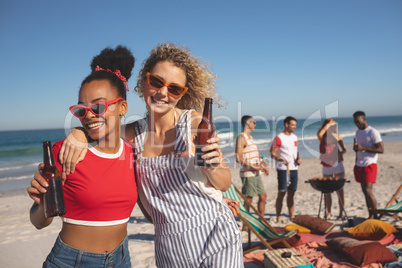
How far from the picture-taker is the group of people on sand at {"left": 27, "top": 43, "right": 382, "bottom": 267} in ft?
5.69

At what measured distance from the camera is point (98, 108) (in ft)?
5.98

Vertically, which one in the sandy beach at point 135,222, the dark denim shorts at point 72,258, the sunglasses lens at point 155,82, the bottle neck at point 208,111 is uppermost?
the sunglasses lens at point 155,82

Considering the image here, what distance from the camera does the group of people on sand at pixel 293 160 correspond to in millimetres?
6352

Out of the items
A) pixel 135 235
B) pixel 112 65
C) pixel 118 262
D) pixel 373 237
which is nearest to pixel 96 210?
pixel 118 262

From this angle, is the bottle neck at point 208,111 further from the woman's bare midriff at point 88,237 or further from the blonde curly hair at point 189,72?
the woman's bare midriff at point 88,237

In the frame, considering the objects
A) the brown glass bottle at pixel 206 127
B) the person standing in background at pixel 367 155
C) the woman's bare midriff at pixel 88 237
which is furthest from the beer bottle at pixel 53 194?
the person standing in background at pixel 367 155

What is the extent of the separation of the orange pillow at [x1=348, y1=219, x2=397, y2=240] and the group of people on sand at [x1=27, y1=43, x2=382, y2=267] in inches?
167

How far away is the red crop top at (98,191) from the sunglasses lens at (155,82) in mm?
501

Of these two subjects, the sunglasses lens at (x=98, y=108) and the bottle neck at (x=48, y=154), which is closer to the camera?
the bottle neck at (x=48, y=154)

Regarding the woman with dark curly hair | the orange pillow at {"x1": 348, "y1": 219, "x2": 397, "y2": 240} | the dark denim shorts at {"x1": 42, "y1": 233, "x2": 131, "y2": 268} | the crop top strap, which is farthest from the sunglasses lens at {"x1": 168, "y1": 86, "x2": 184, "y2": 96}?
the orange pillow at {"x1": 348, "y1": 219, "x2": 397, "y2": 240}

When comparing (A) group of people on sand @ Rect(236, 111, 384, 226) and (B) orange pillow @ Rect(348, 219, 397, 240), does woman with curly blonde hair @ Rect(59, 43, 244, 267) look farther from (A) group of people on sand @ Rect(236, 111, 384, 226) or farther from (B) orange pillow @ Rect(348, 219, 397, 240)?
(A) group of people on sand @ Rect(236, 111, 384, 226)

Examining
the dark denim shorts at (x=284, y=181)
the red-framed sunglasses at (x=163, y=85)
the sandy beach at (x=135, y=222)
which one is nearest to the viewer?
the red-framed sunglasses at (x=163, y=85)

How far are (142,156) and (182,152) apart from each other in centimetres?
28

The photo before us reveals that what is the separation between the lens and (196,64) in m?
2.10
